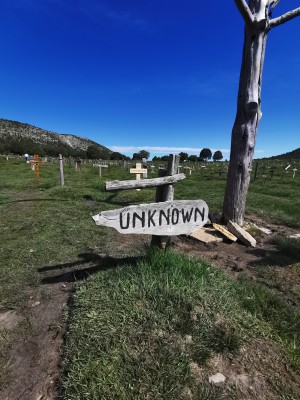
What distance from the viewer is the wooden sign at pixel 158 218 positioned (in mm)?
3109

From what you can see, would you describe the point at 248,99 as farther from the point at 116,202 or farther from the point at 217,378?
the point at 116,202

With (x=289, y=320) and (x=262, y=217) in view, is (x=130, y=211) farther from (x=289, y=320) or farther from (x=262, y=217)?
(x=262, y=217)

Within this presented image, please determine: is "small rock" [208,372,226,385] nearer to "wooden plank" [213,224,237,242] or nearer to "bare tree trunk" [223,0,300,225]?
"wooden plank" [213,224,237,242]

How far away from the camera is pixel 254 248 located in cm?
539

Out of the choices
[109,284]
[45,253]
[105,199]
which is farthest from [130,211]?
[105,199]

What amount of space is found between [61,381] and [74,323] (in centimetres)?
62

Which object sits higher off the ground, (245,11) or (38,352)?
(245,11)

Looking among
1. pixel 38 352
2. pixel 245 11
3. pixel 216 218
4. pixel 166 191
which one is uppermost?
pixel 245 11

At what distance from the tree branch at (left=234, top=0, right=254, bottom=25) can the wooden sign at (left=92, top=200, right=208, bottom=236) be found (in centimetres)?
467

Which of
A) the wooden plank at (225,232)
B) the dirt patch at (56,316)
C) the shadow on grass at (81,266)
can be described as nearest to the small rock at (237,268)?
the dirt patch at (56,316)

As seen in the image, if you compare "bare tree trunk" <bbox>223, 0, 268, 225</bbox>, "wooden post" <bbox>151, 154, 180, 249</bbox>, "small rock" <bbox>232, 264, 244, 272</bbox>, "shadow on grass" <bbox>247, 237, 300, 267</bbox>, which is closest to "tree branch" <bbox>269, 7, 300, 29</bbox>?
"bare tree trunk" <bbox>223, 0, 268, 225</bbox>

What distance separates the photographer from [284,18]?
5.77 metres

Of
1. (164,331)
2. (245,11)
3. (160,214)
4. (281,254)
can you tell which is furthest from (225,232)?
(245,11)

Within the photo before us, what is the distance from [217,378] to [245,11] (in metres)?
6.58
